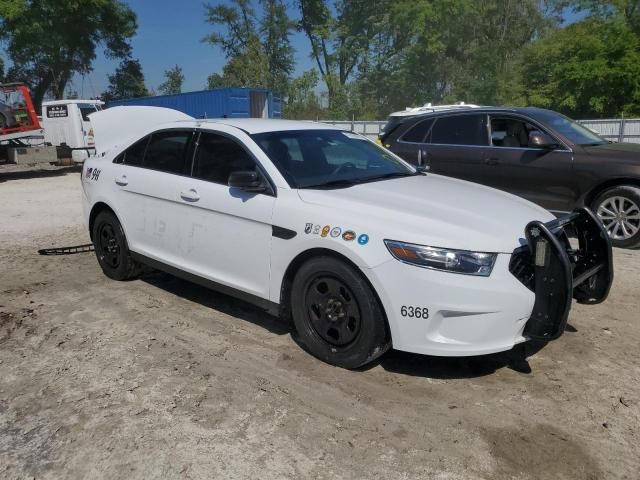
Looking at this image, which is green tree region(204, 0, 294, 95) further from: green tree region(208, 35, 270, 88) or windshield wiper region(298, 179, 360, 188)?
windshield wiper region(298, 179, 360, 188)

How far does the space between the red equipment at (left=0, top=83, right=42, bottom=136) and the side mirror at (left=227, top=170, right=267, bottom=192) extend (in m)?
14.1

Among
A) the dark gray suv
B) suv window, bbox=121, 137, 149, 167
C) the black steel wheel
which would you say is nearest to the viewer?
the black steel wheel

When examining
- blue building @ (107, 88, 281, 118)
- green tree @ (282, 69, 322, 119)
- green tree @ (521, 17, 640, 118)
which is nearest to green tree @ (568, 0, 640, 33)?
green tree @ (521, 17, 640, 118)

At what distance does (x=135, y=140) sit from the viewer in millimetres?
5332

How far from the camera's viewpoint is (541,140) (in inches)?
274

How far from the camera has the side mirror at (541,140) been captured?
6.95m

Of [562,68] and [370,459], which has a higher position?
[562,68]

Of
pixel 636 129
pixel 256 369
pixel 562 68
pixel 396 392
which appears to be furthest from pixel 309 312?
pixel 562 68

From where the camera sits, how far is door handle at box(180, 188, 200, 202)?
4520 mm

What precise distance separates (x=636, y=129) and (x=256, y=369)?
665 inches

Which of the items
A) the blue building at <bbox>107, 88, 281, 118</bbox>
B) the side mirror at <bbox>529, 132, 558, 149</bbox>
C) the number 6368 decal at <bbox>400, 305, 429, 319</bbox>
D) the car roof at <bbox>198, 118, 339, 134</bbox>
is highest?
the blue building at <bbox>107, 88, 281, 118</bbox>

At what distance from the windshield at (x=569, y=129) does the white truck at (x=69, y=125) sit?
576 inches

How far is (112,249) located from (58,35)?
1382 inches

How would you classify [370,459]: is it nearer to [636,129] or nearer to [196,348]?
[196,348]
